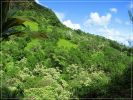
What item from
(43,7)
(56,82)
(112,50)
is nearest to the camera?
(56,82)

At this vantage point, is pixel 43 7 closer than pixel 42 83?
No

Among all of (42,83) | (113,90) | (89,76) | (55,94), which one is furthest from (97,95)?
(89,76)

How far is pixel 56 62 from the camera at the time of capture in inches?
1928

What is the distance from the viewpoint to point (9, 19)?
24.0 metres

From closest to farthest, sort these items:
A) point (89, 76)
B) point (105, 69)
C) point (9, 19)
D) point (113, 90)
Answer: point (9, 19)
point (113, 90)
point (89, 76)
point (105, 69)

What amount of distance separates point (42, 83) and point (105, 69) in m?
9.44

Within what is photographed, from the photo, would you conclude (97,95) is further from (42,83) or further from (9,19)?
(42,83)

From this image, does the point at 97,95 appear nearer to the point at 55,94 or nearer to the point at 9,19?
the point at 9,19

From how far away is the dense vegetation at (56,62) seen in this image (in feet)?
137

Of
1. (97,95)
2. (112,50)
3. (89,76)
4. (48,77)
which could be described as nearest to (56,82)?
(48,77)

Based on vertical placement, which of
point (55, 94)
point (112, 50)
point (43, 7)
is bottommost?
point (55, 94)

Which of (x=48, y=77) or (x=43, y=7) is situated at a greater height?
(x=43, y=7)

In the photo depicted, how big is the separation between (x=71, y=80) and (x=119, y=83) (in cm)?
1845

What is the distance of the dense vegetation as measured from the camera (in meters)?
41.9
